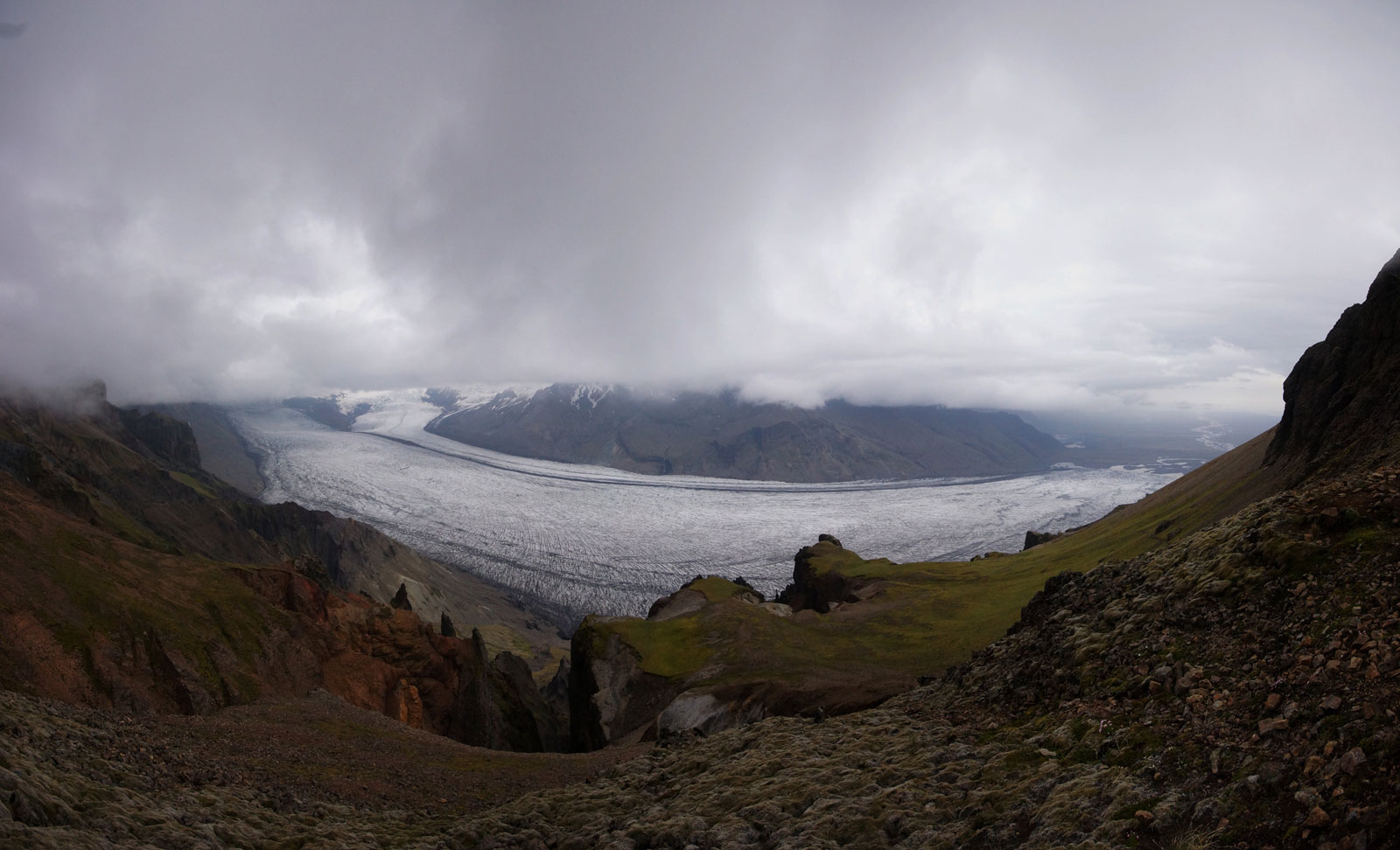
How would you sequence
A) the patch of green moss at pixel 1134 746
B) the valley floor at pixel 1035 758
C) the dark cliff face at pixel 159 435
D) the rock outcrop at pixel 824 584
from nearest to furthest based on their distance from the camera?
the valley floor at pixel 1035 758 < the patch of green moss at pixel 1134 746 < the rock outcrop at pixel 824 584 < the dark cliff face at pixel 159 435

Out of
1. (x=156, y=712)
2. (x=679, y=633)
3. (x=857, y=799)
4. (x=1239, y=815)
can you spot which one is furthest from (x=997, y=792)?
(x=679, y=633)

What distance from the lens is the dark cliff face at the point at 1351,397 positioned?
35.5 m

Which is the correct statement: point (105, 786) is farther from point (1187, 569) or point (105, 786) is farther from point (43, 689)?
point (1187, 569)

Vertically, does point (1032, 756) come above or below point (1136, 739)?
below

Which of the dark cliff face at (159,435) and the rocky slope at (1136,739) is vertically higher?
the dark cliff face at (159,435)

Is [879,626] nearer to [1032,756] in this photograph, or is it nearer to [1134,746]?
[1032,756]

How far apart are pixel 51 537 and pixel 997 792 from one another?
5368cm

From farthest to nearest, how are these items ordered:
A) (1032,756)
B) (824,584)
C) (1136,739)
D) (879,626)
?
(824,584) < (879,626) < (1032,756) < (1136,739)

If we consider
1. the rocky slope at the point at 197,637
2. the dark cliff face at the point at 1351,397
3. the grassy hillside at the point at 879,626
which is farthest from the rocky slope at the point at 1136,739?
the rocky slope at the point at 197,637

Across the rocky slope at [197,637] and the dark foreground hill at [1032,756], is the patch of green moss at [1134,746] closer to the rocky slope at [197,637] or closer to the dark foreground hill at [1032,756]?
the dark foreground hill at [1032,756]

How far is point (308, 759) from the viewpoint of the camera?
2788 centimetres

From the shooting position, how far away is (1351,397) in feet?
144

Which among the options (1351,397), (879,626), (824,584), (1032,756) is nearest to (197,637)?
(1032,756)

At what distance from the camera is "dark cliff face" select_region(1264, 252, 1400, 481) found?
3547 centimetres
